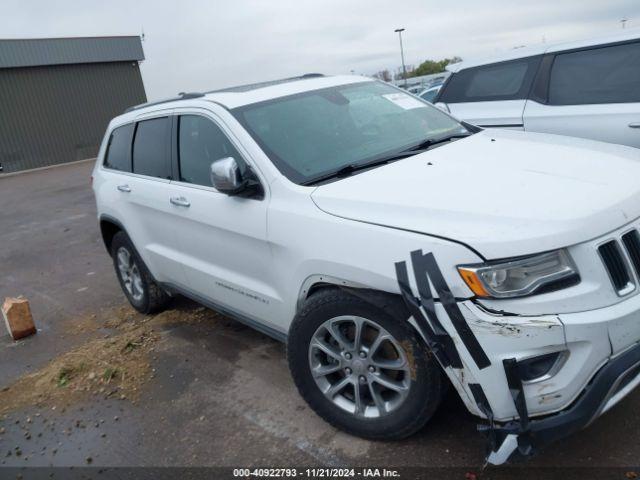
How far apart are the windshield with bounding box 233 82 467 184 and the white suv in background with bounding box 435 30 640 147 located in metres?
1.74

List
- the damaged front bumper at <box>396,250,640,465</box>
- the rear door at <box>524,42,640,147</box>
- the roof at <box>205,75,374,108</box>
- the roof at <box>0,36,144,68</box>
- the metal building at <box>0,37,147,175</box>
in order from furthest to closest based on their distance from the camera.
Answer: the metal building at <box>0,37,147,175</box>, the roof at <box>0,36,144,68</box>, the rear door at <box>524,42,640,147</box>, the roof at <box>205,75,374,108</box>, the damaged front bumper at <box>396,250,640,465</box>

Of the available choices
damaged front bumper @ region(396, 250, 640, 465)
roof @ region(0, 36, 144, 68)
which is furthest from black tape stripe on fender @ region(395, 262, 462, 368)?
roof @ region(0, 36, 144, 68)

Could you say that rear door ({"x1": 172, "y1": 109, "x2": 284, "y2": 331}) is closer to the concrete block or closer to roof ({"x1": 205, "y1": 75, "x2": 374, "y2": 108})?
roof ({"x1": 205, "y1": 75, "x2": 374, "y2": 108})

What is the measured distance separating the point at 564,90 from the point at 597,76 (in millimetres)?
296

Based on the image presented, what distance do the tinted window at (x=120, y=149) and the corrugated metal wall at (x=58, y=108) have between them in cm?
2273

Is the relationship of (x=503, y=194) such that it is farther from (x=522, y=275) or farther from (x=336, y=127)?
(x=336, y=127)

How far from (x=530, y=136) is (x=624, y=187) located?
115 centimetres

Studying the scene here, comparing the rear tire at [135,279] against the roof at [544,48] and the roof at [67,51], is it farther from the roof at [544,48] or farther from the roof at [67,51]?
the roof at [67,51]

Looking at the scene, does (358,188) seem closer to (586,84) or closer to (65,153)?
(586,84)

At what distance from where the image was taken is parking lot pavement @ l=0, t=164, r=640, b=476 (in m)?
2.82

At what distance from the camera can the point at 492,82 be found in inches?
235

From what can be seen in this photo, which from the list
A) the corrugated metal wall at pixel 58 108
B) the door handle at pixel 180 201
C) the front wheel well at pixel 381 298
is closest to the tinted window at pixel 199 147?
the door handle at pixel 180 201

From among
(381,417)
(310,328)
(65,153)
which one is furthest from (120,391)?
(65,153)

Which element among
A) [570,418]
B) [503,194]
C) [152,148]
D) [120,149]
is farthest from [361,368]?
[120,149]
